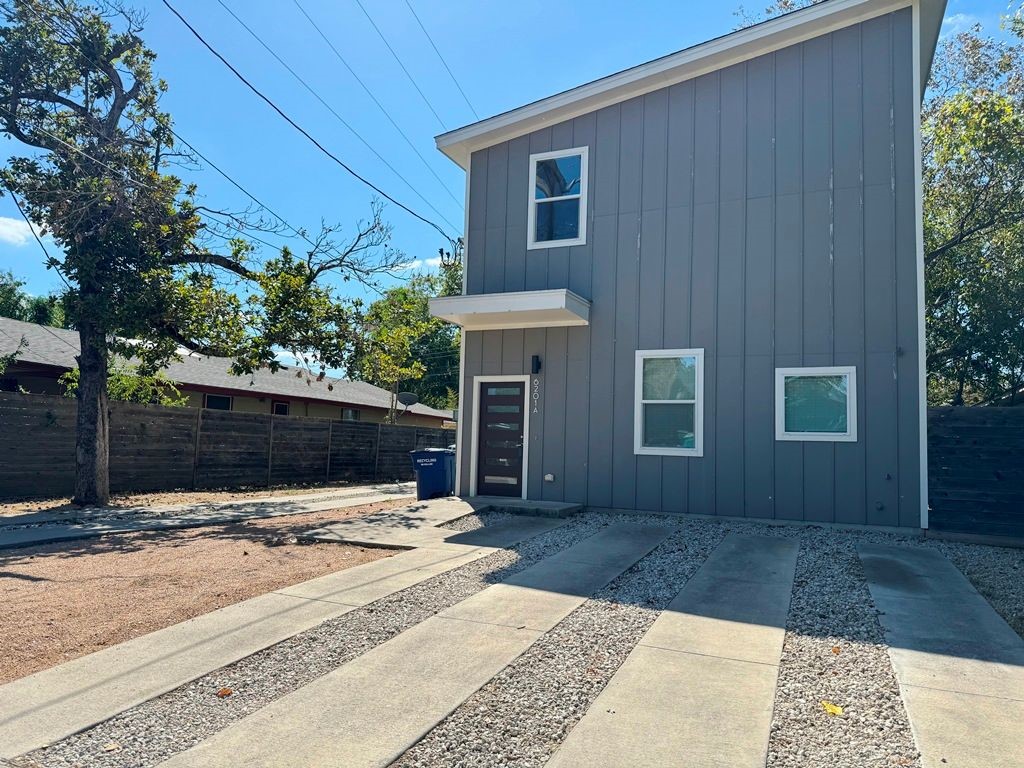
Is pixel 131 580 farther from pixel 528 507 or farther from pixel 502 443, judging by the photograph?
pixel 502 443

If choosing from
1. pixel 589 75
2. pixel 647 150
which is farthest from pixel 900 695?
pixel 589 75

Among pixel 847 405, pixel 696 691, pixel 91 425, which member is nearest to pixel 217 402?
pixel 91 425

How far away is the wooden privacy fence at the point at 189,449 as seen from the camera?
36.0ft

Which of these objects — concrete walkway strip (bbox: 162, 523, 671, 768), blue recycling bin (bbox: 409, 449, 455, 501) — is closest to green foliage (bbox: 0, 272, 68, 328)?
blue recycling bin (bbox: 409, 449, 455, 501)

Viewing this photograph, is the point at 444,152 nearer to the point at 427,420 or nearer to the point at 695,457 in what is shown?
the point at 695,457

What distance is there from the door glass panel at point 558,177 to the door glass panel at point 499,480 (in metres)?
4.50

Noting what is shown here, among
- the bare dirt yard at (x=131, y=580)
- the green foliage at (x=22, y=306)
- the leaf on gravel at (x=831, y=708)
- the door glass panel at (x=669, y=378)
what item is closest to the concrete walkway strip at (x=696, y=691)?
the leaf on gravel at (x=831, y=708)

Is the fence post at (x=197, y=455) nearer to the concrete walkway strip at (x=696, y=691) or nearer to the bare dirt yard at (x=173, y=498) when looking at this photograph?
the bare dirt yard at (x=173, y=498)

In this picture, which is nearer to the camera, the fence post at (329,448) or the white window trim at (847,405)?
the white window trim at (847,405)

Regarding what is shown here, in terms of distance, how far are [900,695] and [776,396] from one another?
6088mm

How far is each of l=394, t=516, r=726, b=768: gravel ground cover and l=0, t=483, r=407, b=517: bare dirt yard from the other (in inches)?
344

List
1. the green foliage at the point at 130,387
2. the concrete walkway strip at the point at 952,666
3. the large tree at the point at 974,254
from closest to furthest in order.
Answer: the concrete walkway strip at the point at 952,666 → the large tree at the point at 974,254 → the green foliage at the point at 130,387

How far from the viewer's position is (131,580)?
5988 millimetres

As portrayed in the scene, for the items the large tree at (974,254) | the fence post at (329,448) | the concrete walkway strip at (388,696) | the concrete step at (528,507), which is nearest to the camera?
the concrete walkway strip at (388,696)
